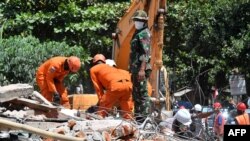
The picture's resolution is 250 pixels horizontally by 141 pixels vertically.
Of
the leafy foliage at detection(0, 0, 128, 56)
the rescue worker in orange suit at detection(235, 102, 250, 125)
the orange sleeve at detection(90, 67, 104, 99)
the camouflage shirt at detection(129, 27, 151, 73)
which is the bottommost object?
the rescue worker in orange suit at detection(235, 102, 250, 125)

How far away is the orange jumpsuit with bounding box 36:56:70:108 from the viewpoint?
1106 cm

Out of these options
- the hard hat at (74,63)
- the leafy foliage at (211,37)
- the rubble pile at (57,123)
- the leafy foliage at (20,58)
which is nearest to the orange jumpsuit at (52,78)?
the hard hat at (74,63)

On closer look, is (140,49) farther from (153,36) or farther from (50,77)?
(153,36)

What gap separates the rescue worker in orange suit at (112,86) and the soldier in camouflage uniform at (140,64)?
0.11 m

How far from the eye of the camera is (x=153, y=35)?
42.1 feet

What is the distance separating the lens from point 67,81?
16.5m

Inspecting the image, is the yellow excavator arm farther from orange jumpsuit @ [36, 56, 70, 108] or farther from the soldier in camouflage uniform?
orange jumpsuit @ [36, 56, 70, 108]

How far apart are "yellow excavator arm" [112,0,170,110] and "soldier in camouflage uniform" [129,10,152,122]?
4.96 ft

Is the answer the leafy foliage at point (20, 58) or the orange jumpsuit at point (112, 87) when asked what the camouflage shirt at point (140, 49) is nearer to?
the orange jumpsuit at point (112, 87)

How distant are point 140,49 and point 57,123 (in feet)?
10.9

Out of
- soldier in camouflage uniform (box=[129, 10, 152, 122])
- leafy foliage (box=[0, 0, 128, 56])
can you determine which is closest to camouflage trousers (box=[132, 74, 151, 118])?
soldier in camouflage uniform (box=[129, 10, 152, 122])

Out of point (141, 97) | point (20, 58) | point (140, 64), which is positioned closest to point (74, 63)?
point (140, 64)

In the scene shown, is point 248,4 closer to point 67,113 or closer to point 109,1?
point 109,1

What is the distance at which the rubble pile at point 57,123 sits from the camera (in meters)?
7.17
